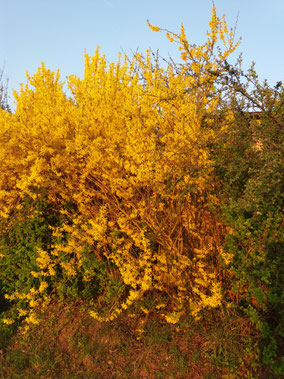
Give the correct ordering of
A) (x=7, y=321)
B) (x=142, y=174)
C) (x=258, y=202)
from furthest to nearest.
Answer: (x=7, y=321)
(x=142, y=174)
(x=258, y=202)

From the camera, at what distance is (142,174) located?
374 centimetres

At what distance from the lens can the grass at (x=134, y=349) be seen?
3.47 m

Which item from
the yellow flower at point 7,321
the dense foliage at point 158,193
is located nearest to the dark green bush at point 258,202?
the dense foliage at point 158,193

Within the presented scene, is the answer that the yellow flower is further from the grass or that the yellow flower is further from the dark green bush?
the dark green bush

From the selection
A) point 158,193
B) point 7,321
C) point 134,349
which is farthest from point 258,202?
point 7,321

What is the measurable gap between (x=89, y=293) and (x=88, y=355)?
0.85m

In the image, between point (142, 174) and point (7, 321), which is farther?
point (7, 321)

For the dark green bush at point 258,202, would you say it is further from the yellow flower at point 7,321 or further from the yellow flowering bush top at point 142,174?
the yellow flower at point 7,321

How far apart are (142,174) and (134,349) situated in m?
1.92

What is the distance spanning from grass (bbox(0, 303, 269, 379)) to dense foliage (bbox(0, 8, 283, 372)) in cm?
21

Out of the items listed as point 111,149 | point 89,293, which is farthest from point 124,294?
point 111,149

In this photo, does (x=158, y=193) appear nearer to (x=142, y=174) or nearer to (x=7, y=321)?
(x=142, y=174)

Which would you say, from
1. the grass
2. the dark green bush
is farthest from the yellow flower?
the dark green bush

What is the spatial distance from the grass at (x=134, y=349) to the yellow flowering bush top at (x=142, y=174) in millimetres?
259
